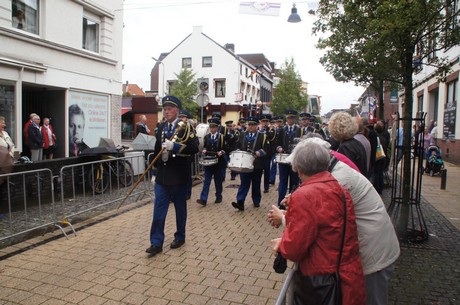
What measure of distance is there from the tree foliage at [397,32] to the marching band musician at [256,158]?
2598 mm

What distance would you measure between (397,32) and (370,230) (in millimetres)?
4177

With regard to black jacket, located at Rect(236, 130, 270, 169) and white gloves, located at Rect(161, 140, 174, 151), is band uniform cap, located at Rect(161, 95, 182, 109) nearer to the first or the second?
white gloves, located at Rect(161, 140, 174, 151)

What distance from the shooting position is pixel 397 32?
5781mm

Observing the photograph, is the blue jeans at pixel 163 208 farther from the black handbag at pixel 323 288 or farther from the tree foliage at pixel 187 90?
the tree foliage at pixel 187 90

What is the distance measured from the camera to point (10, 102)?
1170 cm

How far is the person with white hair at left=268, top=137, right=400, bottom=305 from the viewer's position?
2.65 meters

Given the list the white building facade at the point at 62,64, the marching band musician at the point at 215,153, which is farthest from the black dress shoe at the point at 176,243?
the white building facade at the point at 62,64

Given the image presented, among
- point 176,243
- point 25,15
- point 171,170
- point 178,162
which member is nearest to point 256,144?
point 178,162

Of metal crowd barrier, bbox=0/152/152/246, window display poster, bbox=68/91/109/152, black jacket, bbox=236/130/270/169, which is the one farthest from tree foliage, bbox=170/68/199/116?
black jacket, bbox=236/130/270/169

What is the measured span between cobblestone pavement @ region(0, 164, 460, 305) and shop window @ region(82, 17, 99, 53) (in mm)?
10450

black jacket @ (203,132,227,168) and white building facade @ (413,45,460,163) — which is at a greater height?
white building facade @ (413,45,460,163)

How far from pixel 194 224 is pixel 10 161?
3.51 metres

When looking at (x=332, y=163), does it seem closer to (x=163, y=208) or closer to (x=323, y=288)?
(x=323, y=288)

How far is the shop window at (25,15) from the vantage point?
39.1 feet
